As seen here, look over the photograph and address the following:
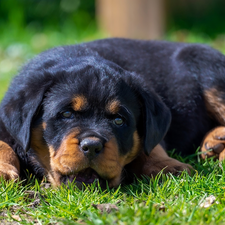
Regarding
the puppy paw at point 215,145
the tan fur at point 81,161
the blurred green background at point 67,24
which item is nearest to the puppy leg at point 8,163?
the tan fur at point 81,161

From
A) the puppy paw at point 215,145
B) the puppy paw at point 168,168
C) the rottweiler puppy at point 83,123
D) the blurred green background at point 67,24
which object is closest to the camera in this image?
the rottweiler puppy at point 83,123

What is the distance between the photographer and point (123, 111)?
325 cm

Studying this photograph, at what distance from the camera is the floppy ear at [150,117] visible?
3.34 m

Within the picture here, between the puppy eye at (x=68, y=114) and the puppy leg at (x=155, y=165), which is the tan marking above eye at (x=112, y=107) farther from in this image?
the puppy leg at (x=155, y=165)

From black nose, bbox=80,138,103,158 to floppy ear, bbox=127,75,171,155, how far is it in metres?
0.54

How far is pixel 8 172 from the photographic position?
10.4 ft

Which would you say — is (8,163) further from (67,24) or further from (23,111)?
(67,24)

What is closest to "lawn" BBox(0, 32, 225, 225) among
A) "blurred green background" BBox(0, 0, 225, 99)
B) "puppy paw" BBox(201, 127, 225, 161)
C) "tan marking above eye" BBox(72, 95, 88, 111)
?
"puppy paw" BBox(201, 127, 225, 161)

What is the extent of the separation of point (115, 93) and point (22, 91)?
744 mm

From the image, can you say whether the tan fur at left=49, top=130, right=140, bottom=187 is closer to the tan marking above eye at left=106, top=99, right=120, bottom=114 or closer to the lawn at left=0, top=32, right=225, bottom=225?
the lawn at left=0, top=32, right=225, bottom=225

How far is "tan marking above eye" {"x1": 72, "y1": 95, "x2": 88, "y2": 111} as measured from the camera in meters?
3.15

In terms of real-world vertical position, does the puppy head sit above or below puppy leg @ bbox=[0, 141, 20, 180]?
above

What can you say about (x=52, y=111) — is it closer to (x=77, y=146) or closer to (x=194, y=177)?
(x=77, y=146)

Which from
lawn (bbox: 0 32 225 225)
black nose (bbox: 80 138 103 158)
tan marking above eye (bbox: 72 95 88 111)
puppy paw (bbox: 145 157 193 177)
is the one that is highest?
tan marking above eye (bbox: 72 95 88 111)
